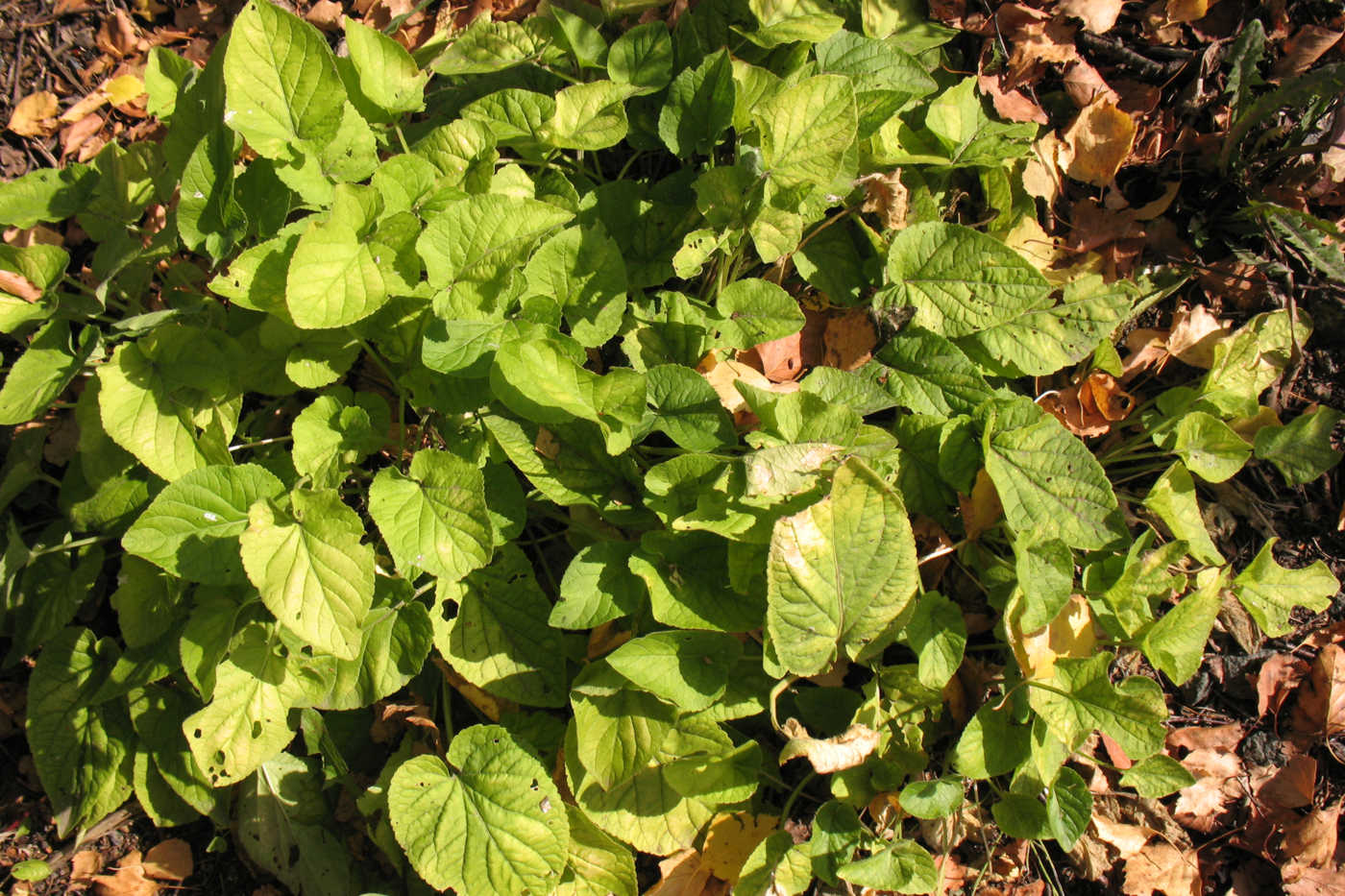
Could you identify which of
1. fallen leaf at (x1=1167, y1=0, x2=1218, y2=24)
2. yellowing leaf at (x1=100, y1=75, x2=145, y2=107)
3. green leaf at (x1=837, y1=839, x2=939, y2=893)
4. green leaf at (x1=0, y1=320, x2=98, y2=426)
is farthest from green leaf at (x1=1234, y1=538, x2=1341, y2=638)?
yellowing leaf at (x1=100, y1=75, x2=145, y2=107)

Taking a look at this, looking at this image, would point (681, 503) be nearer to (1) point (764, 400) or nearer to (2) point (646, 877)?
(1) point (764, 400)

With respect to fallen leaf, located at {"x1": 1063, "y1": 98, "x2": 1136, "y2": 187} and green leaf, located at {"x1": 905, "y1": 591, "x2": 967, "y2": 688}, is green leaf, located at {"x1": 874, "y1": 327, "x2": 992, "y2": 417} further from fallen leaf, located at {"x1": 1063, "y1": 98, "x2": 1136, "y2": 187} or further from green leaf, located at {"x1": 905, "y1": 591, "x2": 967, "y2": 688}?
fallen leaf, located at {"x1": 1063, "y1": 98, "x2": 1136, "y2": 187}

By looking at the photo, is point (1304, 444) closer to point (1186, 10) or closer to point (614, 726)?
point (1186, 10)

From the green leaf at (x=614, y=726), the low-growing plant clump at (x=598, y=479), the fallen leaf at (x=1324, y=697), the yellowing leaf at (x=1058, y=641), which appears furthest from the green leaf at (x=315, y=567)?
the fallen leaf at (x=1324, y=697)

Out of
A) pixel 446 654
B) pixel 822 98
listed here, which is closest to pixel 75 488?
pixel 446 654

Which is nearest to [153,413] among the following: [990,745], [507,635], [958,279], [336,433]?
[336,433]

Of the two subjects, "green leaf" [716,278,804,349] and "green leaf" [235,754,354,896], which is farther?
"green leaf" [235,754,354,896]

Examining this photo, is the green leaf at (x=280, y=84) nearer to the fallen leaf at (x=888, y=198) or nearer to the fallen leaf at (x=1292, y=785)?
the fallen leaf at (x=888, y=198)
